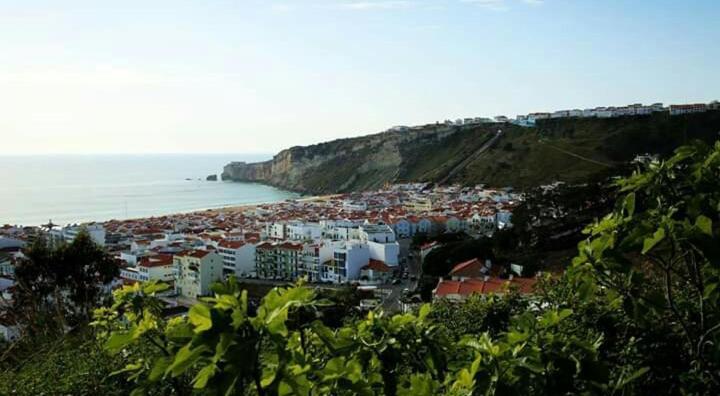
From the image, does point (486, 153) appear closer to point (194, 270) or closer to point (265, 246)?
point (265, 246)

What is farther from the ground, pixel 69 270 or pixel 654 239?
pixel 654 239

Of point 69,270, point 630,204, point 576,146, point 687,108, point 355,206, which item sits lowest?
point 355,206

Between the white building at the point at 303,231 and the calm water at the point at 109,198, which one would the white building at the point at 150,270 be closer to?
the white building at the point at 303,231

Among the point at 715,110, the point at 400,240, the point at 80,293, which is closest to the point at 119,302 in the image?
the point at 80,293

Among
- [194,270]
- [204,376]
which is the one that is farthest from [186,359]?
[194,270]

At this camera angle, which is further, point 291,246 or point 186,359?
point 291,246

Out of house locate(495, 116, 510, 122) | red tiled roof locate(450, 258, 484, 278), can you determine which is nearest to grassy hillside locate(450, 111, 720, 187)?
house locate(495, 116, 510, 122)

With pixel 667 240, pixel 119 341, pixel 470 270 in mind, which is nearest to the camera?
pixel 119 341
